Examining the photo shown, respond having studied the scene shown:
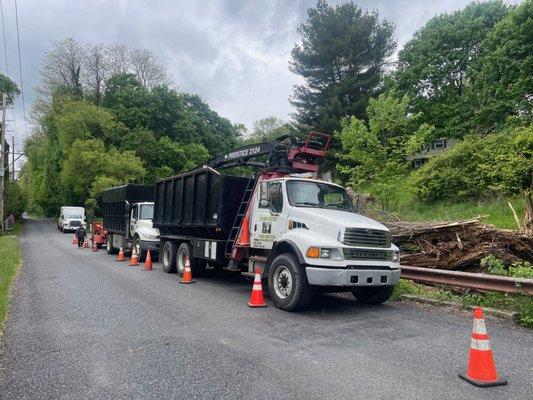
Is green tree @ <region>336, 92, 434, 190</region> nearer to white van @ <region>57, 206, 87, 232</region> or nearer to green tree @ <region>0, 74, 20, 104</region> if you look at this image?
white van @ <region>57, 206, 87, 232</region>

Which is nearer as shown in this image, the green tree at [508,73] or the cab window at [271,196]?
the cab window at [271,196]

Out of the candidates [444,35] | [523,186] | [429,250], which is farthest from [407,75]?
[429,250]

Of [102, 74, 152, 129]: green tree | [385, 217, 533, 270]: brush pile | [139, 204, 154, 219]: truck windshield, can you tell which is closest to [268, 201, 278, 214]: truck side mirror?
[385, 217, 533, 270]: brush pile

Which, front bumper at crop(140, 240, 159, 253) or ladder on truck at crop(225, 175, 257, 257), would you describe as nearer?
ladder on truck at crop(225, 175, 257, 257)

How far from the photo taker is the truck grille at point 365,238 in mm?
7555

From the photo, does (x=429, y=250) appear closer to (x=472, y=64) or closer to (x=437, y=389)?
(x=437, y=389)

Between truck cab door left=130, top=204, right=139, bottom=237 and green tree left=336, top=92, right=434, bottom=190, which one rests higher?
green tree left=336, top=92, right=434, bottom=190

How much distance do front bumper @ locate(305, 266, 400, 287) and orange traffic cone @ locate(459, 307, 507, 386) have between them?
298 centimetres

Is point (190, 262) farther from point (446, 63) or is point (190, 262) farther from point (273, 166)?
point (446, 63)

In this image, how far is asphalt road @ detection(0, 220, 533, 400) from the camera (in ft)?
14.0

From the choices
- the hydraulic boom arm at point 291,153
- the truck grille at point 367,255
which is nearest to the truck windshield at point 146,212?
the hydraulic boom arm at point 291,153

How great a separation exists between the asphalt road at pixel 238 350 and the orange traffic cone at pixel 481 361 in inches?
3.8

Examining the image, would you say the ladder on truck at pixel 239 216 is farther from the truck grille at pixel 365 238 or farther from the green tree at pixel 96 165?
the green tree at pixel 96 165

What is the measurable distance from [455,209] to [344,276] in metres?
12.4
